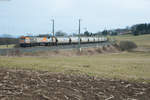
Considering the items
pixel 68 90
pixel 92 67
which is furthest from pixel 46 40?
pixel 68 90

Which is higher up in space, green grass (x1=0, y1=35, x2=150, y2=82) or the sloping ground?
the sloping ground

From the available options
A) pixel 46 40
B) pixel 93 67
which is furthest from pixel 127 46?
pixel 93 67

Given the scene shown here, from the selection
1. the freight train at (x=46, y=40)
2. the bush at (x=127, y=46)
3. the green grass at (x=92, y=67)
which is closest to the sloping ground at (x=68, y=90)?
the green grass at (x=92, y=67)

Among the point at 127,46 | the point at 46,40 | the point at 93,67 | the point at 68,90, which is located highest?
the point at 46,40

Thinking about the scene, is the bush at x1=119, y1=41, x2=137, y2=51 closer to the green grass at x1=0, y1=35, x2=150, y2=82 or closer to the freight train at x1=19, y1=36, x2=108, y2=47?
the freight train at x1=19, y1=36, x2=108, y2=47

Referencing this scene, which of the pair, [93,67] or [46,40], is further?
[46,40]

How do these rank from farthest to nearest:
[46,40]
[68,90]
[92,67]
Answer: [46,40]
[92,67]
[68,90]

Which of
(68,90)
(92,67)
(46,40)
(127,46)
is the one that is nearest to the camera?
(68,90)

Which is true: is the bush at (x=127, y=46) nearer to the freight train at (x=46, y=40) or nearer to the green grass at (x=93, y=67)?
the freight train at (x=46, y=40)

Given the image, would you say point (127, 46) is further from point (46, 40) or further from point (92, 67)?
point (92, 67)

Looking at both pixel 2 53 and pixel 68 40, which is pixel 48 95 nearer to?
pixel 2 53

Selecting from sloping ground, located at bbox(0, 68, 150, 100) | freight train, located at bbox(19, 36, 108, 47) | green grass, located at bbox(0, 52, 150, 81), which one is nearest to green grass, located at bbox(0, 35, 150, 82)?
green grass, located at bbox(0, 52, 150, 81)

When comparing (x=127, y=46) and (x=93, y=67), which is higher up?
(x=93, y=67)

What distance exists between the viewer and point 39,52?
3656 cm
